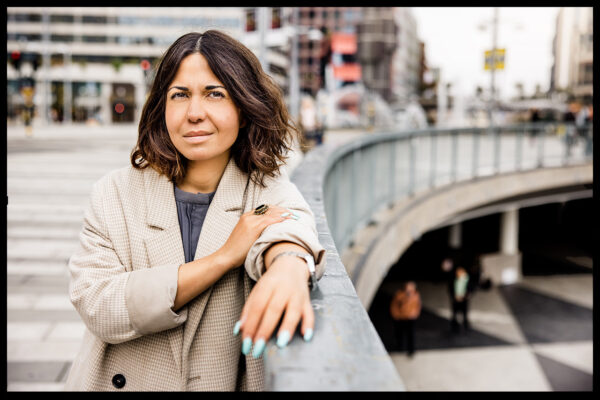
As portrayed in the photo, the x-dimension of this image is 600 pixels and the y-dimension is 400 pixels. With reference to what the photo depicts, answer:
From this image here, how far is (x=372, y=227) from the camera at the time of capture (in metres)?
8.42

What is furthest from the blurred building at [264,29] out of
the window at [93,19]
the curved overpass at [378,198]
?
the window at [93,19]

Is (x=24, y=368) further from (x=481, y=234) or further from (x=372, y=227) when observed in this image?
(x=481, y=234)

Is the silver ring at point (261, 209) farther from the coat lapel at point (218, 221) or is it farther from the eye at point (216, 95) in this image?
the eye at point (216, 95)

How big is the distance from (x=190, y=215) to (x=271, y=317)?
61cm

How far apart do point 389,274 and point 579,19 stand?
37059mm

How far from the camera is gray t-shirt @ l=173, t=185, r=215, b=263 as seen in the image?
170 centimetres

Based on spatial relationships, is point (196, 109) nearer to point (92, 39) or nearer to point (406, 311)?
point (406, 311)

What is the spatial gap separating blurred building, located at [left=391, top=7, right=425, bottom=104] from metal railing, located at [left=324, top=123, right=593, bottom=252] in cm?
11032

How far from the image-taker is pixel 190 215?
1741 mm

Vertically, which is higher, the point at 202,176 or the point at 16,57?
the point at 16,57

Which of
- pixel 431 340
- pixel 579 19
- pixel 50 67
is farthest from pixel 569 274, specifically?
pixel 50 67

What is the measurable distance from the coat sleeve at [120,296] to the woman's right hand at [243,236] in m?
0.13

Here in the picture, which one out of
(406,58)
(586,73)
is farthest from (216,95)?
(406,58)

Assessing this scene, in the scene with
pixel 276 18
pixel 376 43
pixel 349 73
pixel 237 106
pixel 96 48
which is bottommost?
pixel 237 106
